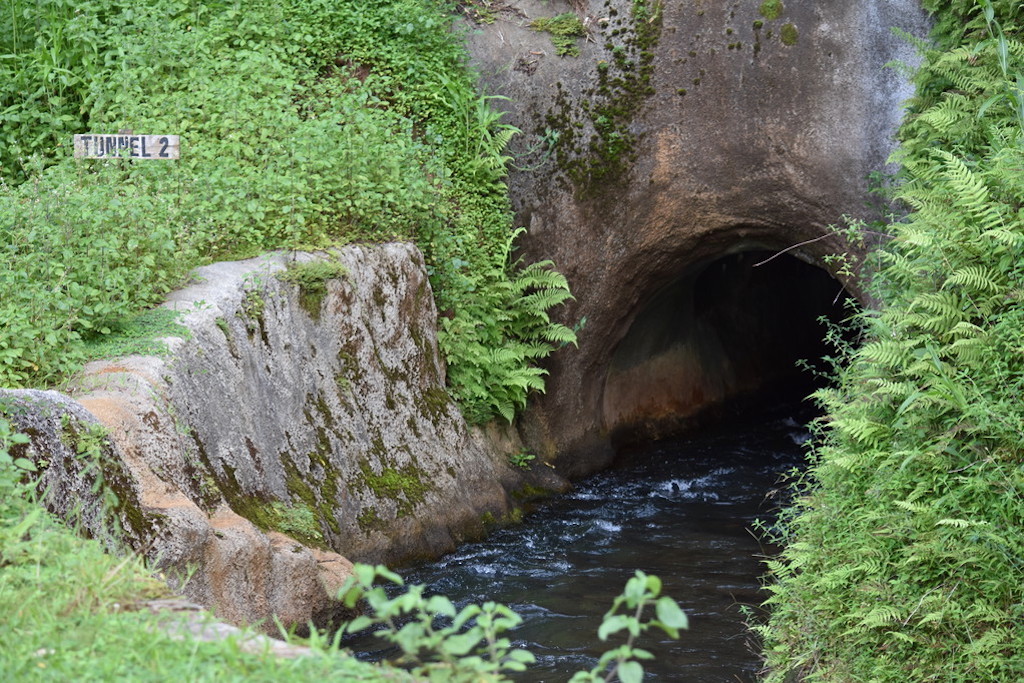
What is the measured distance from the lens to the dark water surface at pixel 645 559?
748 centimetres

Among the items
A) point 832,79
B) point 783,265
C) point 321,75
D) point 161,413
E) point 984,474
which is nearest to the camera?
point 984,474

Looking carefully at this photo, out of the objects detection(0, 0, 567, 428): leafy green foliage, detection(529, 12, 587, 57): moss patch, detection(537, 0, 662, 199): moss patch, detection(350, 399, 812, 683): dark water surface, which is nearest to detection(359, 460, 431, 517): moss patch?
detection(350, 399, 812, 683): dark water surface

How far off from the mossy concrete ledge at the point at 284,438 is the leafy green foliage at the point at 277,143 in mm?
432

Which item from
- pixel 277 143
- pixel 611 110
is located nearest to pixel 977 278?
pixel 611 110

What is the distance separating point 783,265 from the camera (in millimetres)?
17562

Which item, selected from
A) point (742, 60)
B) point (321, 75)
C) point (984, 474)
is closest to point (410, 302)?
point (321, 75)

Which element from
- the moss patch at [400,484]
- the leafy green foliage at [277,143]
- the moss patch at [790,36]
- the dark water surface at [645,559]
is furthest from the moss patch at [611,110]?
the moss patch at [400,484]

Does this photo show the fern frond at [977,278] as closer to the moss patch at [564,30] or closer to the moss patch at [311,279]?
the moss patch at [311,279]

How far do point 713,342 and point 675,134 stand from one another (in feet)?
16.6

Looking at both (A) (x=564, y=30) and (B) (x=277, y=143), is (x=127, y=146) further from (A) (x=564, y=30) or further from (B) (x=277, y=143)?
(A) (x=564, y=30)

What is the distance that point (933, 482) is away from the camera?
6.26 meters

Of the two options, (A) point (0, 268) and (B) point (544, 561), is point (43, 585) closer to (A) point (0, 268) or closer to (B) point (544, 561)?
(A) point (0, 268)

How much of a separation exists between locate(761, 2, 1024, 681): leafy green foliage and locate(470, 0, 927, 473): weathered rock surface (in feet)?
9.99

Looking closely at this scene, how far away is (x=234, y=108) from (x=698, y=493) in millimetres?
5941
